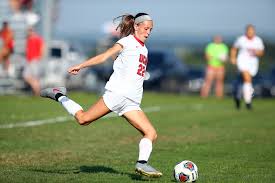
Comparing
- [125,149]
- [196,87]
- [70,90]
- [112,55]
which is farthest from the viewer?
[196,87]

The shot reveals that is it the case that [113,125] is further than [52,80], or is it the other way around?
[52,80]

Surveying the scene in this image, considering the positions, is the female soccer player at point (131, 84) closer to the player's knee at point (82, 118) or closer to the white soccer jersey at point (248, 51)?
the player's knee at point (82, 118)

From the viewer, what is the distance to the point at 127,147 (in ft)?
48.1

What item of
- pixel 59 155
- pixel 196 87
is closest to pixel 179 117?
pixel 59 155

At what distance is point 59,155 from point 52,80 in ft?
72.3

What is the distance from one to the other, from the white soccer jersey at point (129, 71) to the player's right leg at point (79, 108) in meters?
0.29

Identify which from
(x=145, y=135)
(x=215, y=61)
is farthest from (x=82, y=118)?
(x=215, y=61)

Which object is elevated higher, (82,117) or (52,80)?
(82,117)

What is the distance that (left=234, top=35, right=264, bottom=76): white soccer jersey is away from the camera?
968 inches

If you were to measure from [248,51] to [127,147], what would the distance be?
10.9 metres

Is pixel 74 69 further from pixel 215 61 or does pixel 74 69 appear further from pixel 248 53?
pixel 215 61

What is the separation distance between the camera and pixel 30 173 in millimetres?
10945

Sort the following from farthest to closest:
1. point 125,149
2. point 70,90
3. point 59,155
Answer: point 70,90 < point 125,149 < point 59,155

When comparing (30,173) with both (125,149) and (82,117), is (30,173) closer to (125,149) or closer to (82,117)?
(82,117)
